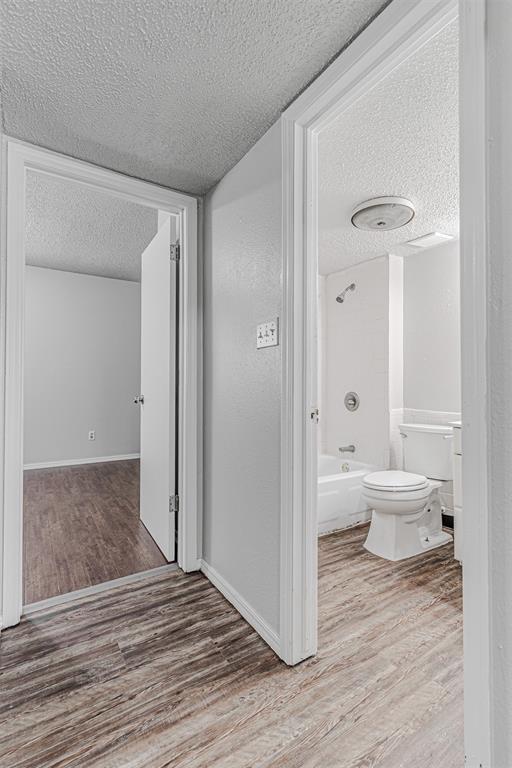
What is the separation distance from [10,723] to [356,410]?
126 inches

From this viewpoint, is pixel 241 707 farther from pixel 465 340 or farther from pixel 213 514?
pixel 465 340

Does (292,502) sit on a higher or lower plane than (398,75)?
lower

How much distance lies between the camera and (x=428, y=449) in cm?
314

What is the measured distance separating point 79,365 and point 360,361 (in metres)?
3.59

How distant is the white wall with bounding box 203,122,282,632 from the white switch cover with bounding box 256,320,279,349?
3 centimetres

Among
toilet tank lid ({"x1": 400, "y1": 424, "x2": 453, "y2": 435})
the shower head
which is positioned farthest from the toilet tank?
the shower head

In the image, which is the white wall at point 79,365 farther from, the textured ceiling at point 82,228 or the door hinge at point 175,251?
the door hinge at point 175,251

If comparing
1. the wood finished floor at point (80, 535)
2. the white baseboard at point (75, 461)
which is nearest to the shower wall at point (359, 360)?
the wood finished floor at point (80, 535)

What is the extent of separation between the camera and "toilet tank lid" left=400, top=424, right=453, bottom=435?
10.0 ft

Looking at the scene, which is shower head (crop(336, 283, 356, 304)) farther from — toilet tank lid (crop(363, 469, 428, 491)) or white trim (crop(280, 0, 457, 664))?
white trim (crop(280, 0, 457, 664))

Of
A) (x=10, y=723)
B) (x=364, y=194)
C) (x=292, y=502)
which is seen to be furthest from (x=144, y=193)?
(x=10, y=723)

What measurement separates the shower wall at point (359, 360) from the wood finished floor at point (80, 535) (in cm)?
207

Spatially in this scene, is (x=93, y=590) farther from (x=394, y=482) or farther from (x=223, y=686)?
(x=394, y=482)

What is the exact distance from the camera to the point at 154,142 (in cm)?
182
